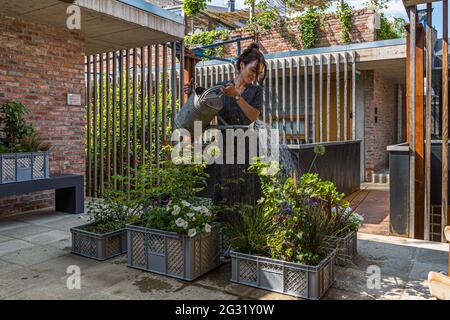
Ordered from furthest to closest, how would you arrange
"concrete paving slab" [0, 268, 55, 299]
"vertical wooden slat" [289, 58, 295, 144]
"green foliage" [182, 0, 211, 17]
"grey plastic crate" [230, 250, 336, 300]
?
"green foliage" [182, 0, 211, 17]
"vertical wooden slat" [289, 58, 295, 144]
"concrete paving slab" [0, 268, 55, 299]
"grey plastic crate" [230, 250, 336, 300]

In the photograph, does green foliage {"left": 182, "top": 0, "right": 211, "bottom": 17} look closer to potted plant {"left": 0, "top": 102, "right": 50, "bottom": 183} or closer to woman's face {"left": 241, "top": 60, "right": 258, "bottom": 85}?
potted plant {"left": 0, "top": 102, "right": 50, "bottom": 183}

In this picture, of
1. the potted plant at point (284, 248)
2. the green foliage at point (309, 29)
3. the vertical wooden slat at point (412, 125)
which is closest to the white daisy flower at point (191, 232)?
the potted plant at point (284, 248)

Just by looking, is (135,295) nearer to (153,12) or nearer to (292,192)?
(292,192)

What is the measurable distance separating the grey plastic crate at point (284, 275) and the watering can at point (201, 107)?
110 centimetres

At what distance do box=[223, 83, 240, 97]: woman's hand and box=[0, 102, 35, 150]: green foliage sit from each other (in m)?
2.88

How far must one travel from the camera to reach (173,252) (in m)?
2.87

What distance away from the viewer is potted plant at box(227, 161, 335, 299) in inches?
100

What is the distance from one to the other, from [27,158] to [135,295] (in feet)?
9.05

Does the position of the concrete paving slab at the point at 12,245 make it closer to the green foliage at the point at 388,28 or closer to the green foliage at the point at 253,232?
the green foliage at the point at 253,232

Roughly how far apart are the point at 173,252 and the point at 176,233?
17cm

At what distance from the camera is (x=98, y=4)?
4715 millimetres

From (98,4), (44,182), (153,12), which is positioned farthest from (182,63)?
(44,182)

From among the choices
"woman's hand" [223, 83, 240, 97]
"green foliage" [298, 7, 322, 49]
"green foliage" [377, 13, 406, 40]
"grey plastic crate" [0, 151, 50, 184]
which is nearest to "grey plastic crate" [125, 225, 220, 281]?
"woman's hand" [223, 83, 240, 97]

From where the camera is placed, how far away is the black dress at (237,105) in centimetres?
329
